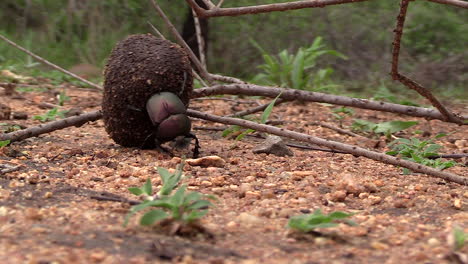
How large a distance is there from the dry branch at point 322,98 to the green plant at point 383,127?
0.45m

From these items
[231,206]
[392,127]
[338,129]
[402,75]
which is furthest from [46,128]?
[392,127]

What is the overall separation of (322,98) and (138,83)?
0.82 metres

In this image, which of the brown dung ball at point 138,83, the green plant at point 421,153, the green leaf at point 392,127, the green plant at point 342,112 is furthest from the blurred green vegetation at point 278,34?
the brown dung ball at point 138,83

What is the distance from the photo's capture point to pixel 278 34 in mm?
6105

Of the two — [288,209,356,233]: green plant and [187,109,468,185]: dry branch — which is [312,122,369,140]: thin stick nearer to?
[187,109,468,185]: dry branch

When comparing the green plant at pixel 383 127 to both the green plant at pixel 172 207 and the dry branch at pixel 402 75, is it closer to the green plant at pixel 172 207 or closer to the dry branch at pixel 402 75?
the dry branch at pixel 402 75

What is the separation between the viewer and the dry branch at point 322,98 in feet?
7.78

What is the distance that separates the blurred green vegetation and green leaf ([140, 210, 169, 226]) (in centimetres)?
403

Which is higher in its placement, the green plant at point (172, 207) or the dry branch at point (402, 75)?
the dry branch at point (402, 75)

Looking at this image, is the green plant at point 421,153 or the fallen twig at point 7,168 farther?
the green plant at point 421,153

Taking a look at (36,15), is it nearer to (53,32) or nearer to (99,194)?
(53,32)

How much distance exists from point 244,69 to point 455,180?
4.15m

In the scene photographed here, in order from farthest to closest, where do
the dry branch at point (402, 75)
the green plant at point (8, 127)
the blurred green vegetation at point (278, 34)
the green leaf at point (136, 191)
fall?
the blurred green vegetation at point (278, 34) → the green plant at point (8, 127) → the dry branch at point (402, 75) → the green leaf at point (136, 191)

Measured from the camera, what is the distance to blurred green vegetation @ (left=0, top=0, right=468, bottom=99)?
5523mm
